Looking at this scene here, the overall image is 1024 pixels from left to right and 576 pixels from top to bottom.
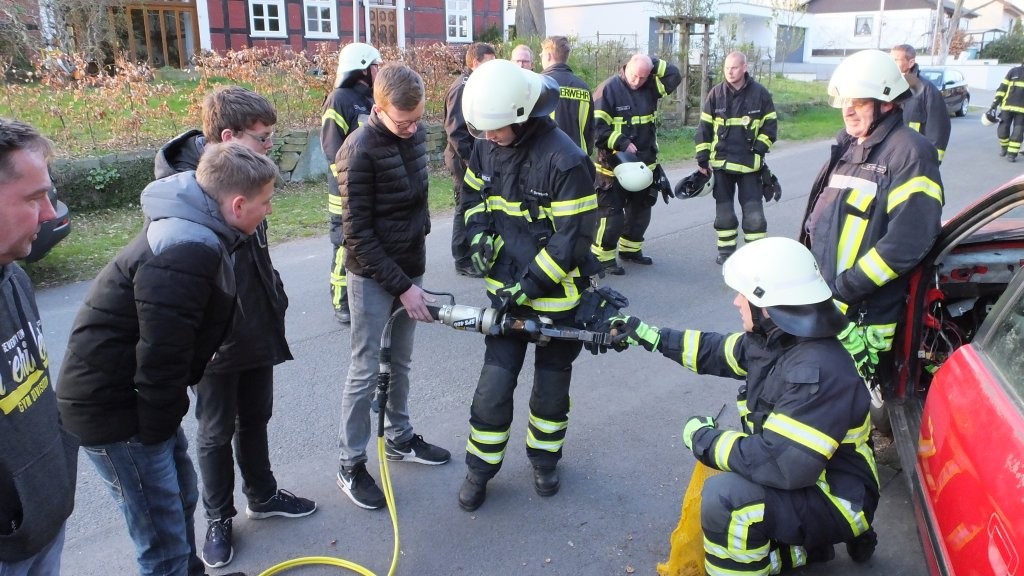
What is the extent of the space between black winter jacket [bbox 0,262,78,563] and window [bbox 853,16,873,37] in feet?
211

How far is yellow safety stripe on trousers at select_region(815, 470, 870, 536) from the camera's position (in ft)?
9.13

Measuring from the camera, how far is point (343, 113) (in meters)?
5.63

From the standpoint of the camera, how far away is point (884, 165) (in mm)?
3734

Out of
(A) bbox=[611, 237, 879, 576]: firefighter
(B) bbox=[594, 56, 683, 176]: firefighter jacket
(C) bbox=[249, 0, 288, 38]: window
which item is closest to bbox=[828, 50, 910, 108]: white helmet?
(A) bbox=[611, 237, 879, 576]: firefighter

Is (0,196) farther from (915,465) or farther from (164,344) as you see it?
(915,465)

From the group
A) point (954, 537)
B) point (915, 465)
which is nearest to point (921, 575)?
point (915, 465)

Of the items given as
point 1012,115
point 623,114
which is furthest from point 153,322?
point 1012,115

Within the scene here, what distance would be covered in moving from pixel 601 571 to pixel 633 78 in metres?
5.17

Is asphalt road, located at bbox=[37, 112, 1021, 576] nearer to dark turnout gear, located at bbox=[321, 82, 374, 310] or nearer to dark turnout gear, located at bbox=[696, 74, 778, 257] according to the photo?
dark turnout gear, located at bbox=[321, 82, 374, 310]

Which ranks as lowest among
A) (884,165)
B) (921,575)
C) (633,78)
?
(921,575)


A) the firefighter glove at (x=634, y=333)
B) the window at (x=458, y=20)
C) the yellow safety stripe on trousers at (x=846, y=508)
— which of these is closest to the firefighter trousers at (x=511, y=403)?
the firefighter glove at (x=634, y=333)

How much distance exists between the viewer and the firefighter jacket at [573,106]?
22.4 feet

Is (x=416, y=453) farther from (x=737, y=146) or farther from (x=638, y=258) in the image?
(x=737, y=146)

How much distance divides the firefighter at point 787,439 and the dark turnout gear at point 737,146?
465 centimetres
